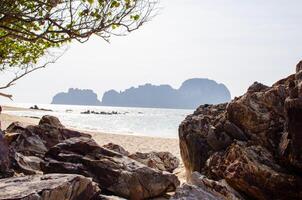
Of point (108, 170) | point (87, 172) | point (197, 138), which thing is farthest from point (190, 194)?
point (197, 138)

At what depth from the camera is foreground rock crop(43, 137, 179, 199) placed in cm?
937

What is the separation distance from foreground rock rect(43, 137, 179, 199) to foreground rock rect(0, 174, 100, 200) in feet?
4.52

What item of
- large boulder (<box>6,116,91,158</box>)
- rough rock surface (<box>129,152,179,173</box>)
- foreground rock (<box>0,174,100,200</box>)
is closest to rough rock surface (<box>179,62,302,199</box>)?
rough rock surface (<box>129,152,179,173</box>)

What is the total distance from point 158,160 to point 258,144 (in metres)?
6.78

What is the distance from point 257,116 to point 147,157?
6.24m

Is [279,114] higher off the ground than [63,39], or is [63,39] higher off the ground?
[63,39]

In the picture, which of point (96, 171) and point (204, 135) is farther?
point (204, 135)

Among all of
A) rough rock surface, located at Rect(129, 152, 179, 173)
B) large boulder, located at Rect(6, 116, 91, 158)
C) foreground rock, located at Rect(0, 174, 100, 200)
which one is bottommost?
rough rock surface, located at Rect(129, 152, 179, 173)

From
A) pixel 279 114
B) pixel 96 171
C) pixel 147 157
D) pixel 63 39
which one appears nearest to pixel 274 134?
pixel 279 114

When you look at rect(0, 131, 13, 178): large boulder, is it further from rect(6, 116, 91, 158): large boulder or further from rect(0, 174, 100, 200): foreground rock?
rect(6, 116, 91, 158): large boulder

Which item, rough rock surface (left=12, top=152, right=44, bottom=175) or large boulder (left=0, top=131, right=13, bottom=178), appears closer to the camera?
large boulder (left=0, top=131, right=13, bottom=178)

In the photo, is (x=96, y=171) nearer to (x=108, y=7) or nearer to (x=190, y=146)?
(x=190, y=146)

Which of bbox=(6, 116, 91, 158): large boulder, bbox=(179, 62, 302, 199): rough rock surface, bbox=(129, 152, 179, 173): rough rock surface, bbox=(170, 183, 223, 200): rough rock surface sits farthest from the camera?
bbox=(129, 152, 179, 173): rough rock surface

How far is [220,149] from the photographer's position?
10.3 m
